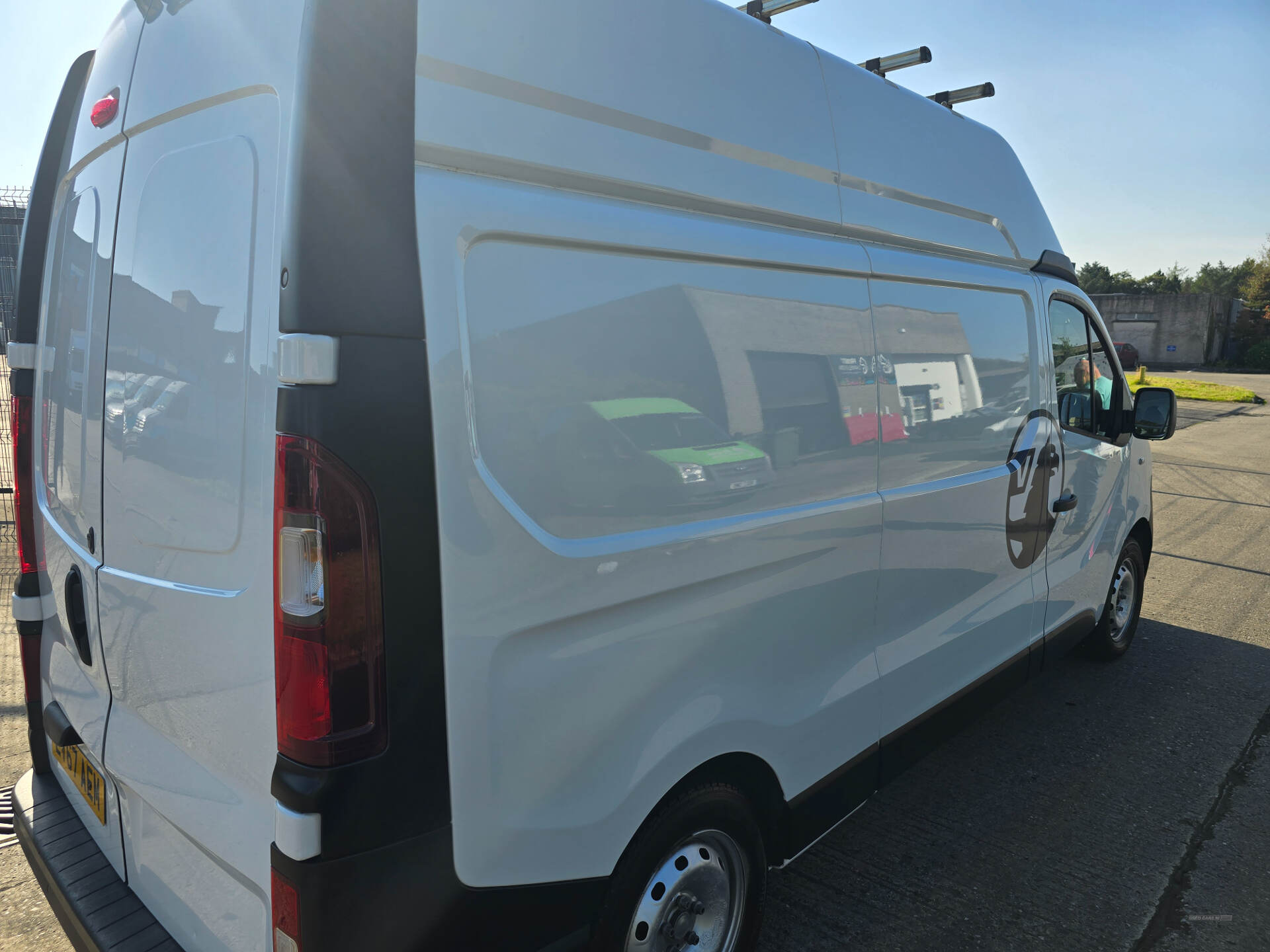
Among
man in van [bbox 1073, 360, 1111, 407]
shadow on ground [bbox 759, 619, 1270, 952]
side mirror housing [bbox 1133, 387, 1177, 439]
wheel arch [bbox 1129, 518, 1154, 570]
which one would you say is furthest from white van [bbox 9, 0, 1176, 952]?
→ wheel arch [bbox 1129, 518, 1154, 570]

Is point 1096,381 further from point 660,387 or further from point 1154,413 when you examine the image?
point 660,387

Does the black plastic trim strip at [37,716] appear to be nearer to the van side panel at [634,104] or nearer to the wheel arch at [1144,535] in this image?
the van side panel at [634,104]

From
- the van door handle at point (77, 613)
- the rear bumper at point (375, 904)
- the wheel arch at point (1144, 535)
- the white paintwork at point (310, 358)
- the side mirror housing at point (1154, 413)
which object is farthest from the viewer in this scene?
the wheel arch at point (1144, 535)

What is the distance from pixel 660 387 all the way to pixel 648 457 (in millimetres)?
161

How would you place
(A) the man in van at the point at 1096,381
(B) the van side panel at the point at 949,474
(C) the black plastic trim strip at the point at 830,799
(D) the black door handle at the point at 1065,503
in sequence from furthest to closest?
(A) the man in van at the point at 1096,381 < (D) the black door handle at the point at 1065,503 < (B) the van side panel at the point at 949,474 < (C) the black plastic trim strip at the point at 830,799

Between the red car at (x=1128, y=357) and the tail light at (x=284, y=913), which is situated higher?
the red car at (x=1128, y=357)

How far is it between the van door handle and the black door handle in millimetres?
3554

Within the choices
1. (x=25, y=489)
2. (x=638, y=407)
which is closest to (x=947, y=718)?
(x=638, y=407)

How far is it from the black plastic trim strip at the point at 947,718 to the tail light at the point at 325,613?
6.15ft

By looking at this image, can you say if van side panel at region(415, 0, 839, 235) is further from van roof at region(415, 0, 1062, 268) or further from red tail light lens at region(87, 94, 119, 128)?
red tail light lens at region(87, 94, 119, 128)

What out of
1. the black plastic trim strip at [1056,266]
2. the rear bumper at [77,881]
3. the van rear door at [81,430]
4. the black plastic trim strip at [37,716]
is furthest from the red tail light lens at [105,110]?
the black plastic trim strip at [1056,266]

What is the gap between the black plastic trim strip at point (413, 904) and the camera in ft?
4.69

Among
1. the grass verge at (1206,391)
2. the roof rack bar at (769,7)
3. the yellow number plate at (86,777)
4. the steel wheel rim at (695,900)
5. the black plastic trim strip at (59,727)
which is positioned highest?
the roof rack bar at (769,7)

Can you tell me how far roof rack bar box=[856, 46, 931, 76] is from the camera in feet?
10.4
